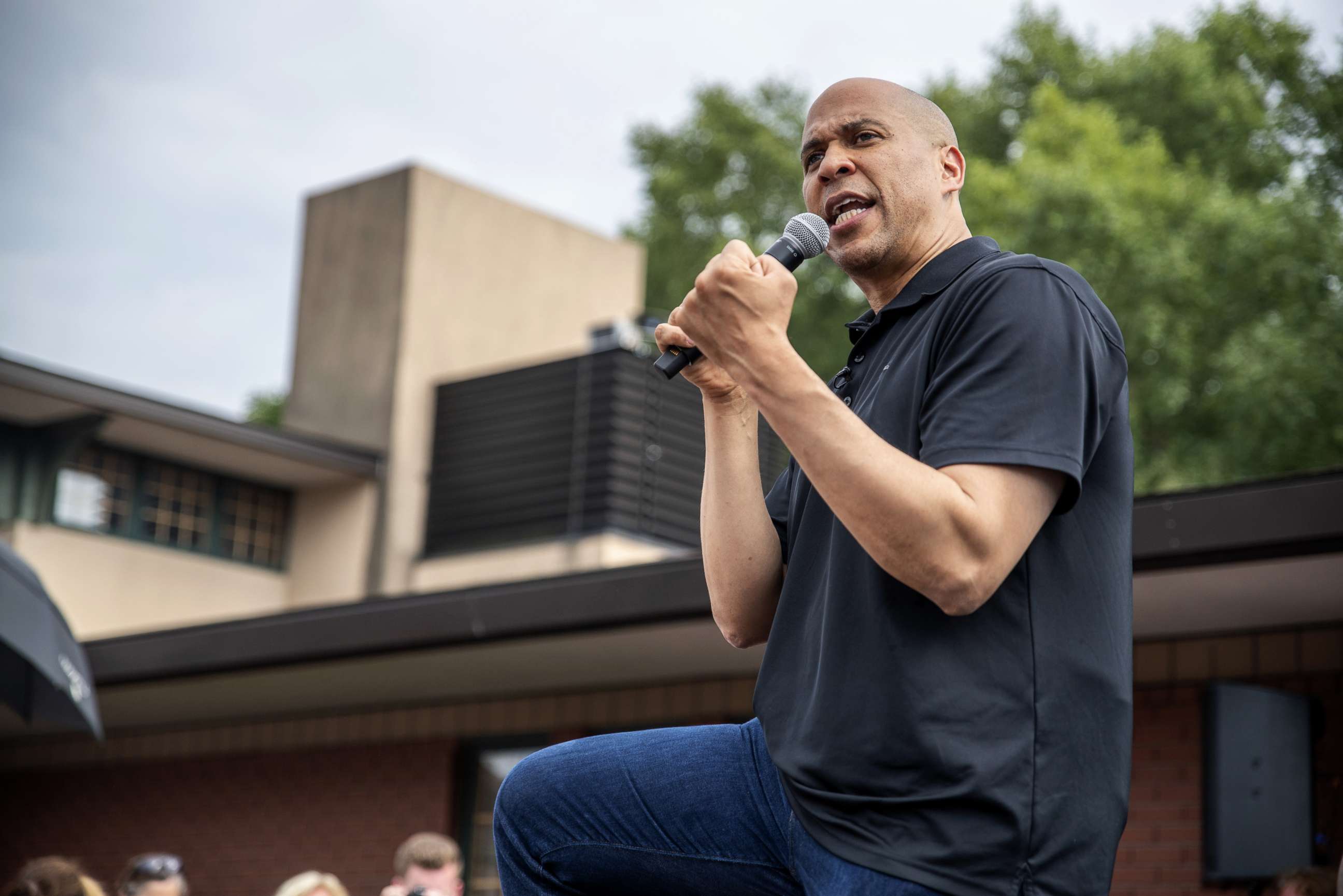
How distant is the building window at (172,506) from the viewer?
49.4ft

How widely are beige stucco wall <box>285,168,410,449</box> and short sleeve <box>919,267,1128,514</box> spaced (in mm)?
14923

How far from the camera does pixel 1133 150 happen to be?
25281 mm

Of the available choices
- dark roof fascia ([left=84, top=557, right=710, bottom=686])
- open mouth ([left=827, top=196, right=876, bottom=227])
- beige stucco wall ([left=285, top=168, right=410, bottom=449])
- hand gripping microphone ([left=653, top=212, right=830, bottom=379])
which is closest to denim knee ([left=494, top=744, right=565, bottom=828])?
hand gripping microphone ([left=653, top=212, right=830, bottom=379])

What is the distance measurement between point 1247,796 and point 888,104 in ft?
16.2

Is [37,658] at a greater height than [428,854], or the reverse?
[37,658]

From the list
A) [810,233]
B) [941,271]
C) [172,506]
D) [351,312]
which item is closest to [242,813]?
[172,506]

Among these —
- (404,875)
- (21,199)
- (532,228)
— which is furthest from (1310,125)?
(21,199)

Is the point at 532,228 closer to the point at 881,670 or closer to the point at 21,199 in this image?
the point at 881,670

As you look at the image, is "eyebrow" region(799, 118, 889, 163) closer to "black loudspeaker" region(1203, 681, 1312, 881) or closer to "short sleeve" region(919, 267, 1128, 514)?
"short sleeve" region(919, 267, 1128, 514)

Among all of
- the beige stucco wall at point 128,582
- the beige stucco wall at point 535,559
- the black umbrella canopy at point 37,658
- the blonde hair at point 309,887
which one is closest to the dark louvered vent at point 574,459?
the beige stucco wall at point 535,559

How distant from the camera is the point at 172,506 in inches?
619

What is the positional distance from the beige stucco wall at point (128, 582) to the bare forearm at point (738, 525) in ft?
43.1

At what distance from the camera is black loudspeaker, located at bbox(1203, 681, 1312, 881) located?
6.26 metres

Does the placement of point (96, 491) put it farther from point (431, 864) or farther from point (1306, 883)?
point (1306, 883)
